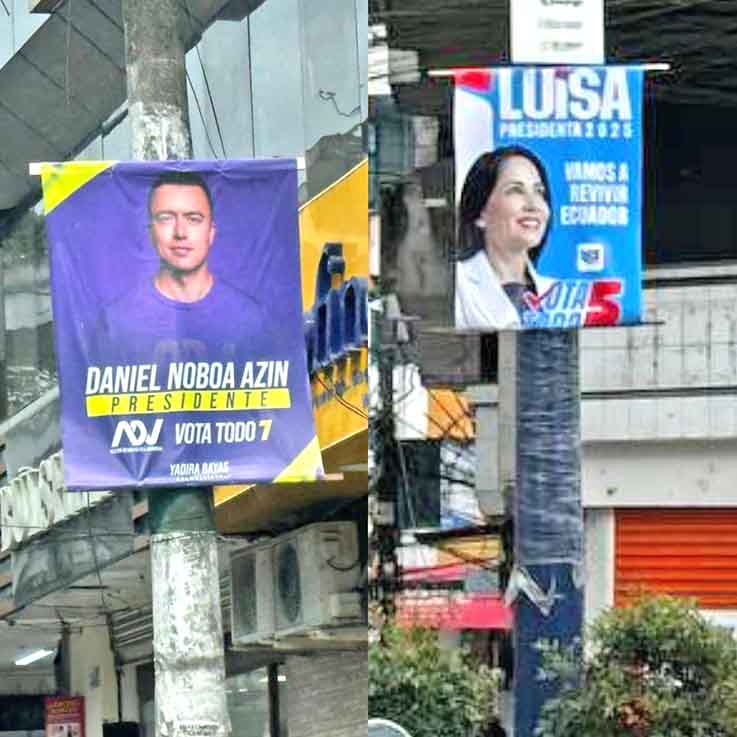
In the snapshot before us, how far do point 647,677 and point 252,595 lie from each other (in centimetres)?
670

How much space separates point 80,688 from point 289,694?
7014 mm

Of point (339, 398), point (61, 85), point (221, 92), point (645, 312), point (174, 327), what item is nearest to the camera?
point (645, 312)

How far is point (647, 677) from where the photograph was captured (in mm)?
4578

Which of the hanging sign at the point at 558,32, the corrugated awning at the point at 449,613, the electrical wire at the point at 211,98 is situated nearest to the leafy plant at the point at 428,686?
the corrugated awning at the point at 449,613

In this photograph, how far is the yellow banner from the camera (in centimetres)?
715

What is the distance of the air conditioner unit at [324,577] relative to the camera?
9.47m

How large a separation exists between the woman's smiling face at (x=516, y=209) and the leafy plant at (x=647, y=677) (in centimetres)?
95

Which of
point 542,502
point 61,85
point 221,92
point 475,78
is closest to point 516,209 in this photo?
point 475,78

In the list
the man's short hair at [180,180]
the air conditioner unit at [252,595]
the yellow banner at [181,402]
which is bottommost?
the air conditioner unit at [252,595]

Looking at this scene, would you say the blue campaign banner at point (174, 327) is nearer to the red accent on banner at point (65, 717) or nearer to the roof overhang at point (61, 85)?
the roof overhang at point (61, 85)

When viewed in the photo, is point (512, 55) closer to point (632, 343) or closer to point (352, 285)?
point (632, 343)

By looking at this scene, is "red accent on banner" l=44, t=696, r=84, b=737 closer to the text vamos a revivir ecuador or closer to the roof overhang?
the roof overhang

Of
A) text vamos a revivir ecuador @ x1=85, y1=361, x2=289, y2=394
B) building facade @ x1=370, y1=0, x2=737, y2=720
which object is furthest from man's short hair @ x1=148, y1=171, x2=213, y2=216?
building facade @ x1=370, y1=0, x2=737, y2=720

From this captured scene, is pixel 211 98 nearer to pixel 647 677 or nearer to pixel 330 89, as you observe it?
pixel 330 89
